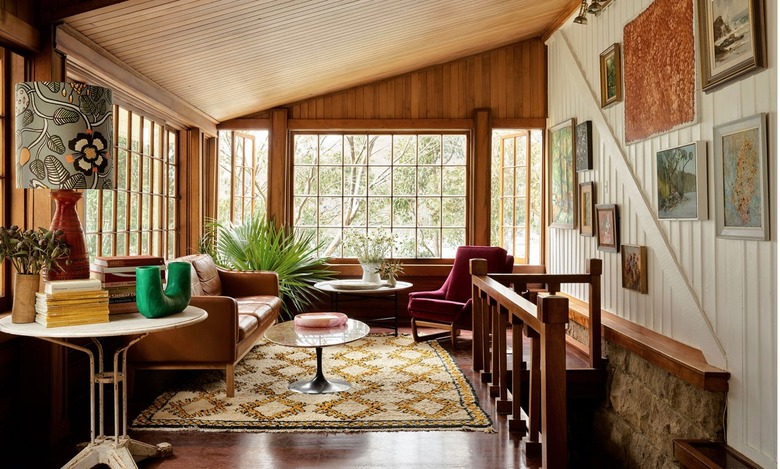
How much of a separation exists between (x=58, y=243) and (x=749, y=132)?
11.0 feet

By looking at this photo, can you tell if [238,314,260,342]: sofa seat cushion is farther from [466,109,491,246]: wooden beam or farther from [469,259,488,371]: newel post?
[466,109,491,246]: wooden beam

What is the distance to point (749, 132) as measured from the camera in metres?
3.01

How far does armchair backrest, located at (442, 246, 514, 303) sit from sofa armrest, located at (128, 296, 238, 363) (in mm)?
2711

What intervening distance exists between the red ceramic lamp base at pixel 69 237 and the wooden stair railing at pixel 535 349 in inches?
79.2

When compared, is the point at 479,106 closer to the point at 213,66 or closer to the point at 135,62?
the point at 213,66

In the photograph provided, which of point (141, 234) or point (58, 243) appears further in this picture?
point (141, 234)

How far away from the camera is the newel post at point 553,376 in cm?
239

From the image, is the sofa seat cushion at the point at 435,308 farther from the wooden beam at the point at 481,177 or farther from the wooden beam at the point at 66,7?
the wooden beam at the point at 66,7

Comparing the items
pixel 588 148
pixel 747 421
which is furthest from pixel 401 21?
pixel 747 421

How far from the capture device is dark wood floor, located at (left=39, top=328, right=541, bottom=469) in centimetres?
286

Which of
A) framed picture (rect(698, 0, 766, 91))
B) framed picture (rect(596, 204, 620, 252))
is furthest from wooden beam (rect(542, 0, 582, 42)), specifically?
framed picture (rect(698, 0, 766, 91))

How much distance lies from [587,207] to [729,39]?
2393 millimetres

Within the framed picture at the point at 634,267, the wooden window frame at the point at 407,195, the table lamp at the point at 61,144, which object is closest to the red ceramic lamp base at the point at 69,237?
the table lamp at the point at 61,144

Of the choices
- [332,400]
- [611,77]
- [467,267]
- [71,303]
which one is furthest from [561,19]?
[71,303]
